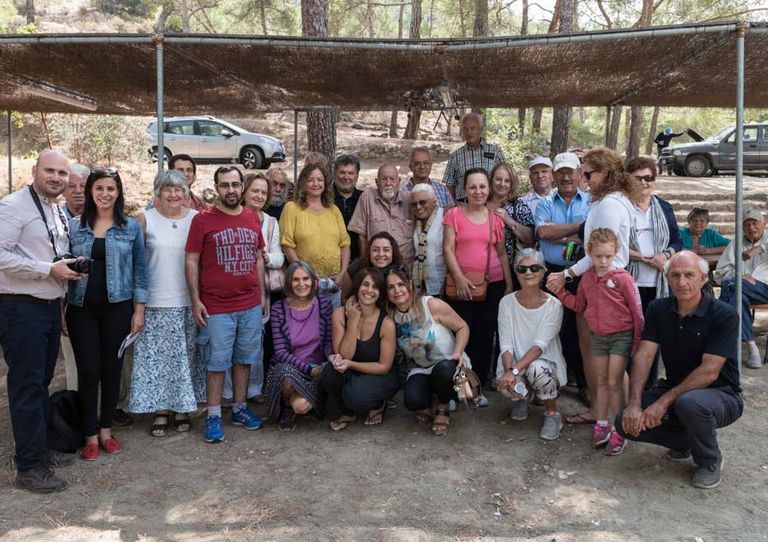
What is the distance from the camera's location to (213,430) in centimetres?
398

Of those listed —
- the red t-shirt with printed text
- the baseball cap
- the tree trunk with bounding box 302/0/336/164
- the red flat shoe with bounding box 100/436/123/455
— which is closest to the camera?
the red flat shoe with bounding box 100/436/123/455

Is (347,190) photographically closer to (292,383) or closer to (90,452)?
(292,383)

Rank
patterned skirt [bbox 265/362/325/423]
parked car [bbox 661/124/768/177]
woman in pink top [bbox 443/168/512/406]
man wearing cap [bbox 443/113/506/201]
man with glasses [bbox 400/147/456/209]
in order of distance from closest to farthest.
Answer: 1. patterned skirt [bbox 265/362/325/423]
2. woman in pink top [bbox 443/168/512/406]
3. man with glasses [bbox 400/147/456/209]
4. man wearing cap [bbox 443/113/506/201]
5. parked car [bbox 661/124/768/177]

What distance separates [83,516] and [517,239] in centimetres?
328

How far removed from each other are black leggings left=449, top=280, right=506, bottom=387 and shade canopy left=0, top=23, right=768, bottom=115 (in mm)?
1688

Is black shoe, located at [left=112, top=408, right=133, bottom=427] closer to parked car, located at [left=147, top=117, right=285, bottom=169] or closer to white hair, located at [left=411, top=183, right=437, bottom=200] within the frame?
white hair, located at [left=411, top=183, right=437, bottom=200]

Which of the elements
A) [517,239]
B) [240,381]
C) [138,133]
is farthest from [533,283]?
[138,133]

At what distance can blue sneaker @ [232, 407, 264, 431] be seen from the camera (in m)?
4.18

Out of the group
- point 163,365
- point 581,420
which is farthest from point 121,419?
point 581,420

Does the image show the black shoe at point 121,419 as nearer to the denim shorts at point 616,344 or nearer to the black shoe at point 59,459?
the black shoe at point 59,459

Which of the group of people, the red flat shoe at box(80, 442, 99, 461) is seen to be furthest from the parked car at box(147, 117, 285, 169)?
the red flat shoe at box(80, 442, 99, 461)

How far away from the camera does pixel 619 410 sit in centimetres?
393

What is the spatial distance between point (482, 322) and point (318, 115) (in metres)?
4.06

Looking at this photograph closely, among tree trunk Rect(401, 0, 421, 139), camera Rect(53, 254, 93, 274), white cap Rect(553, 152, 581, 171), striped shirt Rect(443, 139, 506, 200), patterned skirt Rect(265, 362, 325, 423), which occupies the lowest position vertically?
patterned skirt Rect(265, 362, 325, 423)
